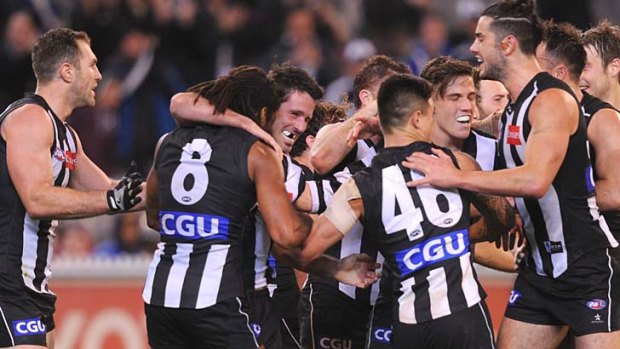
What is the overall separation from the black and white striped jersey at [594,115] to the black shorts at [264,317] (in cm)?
210

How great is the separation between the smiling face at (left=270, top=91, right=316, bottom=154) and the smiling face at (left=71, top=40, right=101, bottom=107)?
1.23 metres

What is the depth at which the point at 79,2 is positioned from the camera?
1471cm

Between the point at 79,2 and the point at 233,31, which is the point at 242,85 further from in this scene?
the point at 79,2

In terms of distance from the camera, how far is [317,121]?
873cm

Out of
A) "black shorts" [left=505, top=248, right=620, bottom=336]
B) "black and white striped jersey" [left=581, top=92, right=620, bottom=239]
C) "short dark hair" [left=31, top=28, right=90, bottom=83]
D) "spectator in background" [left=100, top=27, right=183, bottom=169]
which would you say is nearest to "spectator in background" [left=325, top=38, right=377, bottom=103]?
"spectator in background" [left=100, top=27, right=183, bottom=169]

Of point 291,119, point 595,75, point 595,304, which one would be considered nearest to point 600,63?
point 595,75

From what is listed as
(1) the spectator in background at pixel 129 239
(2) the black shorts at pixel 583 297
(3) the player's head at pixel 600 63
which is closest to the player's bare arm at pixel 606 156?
(2) the black shorts at pixel 583 297

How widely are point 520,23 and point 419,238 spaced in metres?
1.48

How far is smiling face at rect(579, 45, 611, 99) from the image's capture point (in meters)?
8.15

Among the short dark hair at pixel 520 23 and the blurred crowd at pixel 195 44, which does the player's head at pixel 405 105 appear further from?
the blurred crowd at pixel 195 44

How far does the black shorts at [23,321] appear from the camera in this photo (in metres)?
7.45

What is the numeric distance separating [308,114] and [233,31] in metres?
6.42

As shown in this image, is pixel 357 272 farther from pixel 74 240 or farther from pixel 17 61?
pixel 17 61

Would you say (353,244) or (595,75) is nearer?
(353,244)
